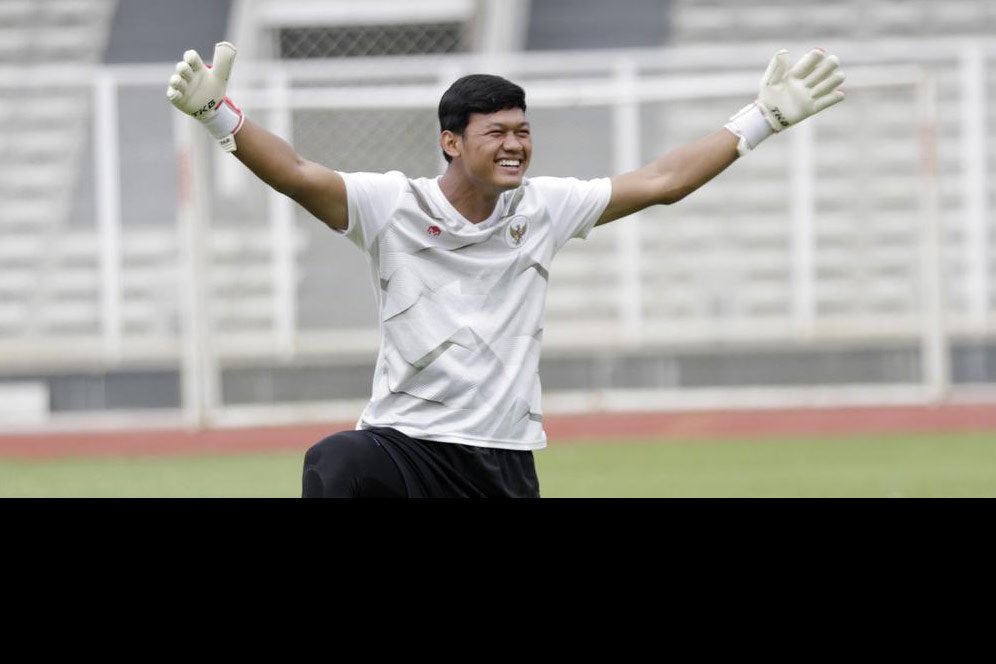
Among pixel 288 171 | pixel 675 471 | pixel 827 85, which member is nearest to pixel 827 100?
pixel 827 85

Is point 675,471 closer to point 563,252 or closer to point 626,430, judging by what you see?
point 626,430

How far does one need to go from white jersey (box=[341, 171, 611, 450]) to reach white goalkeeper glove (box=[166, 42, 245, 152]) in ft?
1.03

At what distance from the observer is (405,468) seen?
3.92 m

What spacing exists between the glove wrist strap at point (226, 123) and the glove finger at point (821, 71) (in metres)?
1.61

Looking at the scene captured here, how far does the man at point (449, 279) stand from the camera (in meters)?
3.93

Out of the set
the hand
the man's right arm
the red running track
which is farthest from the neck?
the red running track

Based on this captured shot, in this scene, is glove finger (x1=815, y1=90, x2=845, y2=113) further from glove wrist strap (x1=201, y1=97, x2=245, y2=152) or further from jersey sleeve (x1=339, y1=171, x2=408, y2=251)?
glove wrist strap (x1=201, y1=97, x2=245, y2=152)

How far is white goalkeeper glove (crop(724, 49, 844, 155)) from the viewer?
4391 millimetres

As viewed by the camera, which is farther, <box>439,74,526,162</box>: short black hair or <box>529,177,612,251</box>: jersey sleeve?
<box>529,177,612,251</box>: jersey sleeve

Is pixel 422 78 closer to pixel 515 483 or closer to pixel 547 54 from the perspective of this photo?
pixel 547 54

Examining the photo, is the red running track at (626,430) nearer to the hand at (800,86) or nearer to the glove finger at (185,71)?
the hand at (800,86)

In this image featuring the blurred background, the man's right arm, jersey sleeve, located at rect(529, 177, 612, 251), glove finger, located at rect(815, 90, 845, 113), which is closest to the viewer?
the man's right arm

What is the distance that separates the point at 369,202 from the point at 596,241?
8.42 metres

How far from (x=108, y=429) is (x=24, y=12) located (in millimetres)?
7600
